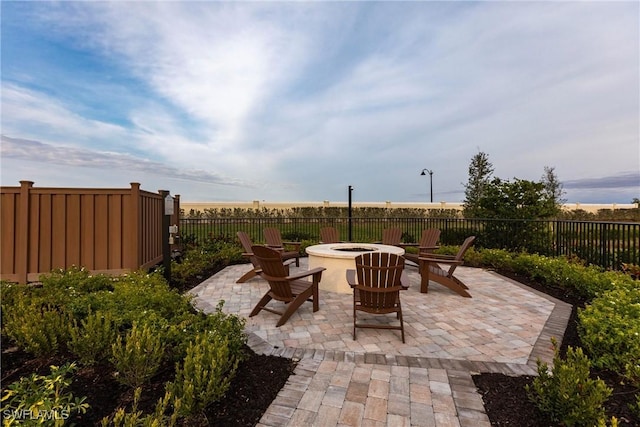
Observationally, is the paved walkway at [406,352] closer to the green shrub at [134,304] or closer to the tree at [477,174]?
the green shrub at [134,304]

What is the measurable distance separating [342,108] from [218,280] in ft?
24.4

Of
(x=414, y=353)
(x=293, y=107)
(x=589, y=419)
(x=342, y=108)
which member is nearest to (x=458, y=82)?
(x=342, y=108)

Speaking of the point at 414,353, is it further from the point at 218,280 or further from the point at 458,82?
the point at 458,82

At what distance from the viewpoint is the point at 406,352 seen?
3.00 metres

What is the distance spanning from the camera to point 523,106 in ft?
28.2

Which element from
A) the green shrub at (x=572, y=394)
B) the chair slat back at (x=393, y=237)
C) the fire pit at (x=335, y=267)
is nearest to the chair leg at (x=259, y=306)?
the fire pit at (x=335, y=267)

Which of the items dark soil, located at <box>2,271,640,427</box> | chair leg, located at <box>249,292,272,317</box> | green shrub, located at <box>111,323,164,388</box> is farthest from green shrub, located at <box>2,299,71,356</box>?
chair leg, located at <box>249,292,272,317</box>

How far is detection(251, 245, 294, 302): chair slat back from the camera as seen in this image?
380cm

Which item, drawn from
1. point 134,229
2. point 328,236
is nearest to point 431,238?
point 328,236

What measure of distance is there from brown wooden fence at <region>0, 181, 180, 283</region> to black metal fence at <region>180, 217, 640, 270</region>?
4.27 m

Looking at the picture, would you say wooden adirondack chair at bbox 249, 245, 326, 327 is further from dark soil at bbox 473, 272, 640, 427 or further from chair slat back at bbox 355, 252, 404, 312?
dark soil at bbox 473, 272, 640, 427

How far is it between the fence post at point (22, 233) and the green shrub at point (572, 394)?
7220mm

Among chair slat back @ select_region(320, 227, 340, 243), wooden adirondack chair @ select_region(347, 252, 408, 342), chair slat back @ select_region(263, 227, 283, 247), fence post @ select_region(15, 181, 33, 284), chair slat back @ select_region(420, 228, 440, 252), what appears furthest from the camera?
chair slat back @ select_region(320, 227, 340, 243)

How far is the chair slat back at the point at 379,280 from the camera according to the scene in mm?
3422
